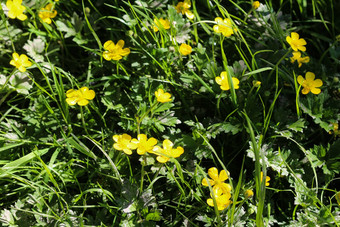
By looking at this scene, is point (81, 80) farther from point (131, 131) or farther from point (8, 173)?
point (8, 173)

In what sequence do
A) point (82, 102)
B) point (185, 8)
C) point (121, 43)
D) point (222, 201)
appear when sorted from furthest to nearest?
point (185, 8) → point (121, 43) → point (82, 102) → point (222, 201)

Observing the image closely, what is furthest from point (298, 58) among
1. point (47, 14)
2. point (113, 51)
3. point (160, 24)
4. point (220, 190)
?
point (47, 14)

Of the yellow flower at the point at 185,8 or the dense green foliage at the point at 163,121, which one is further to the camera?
the yellow flower at the point at 185,8

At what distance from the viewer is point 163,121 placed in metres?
2.18

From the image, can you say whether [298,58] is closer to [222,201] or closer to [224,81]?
[224,81]

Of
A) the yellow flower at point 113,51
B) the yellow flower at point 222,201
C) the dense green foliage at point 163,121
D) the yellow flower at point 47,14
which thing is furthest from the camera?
the yellow flower at point 47,14

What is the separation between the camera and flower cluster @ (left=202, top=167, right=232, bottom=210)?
72.4 inches

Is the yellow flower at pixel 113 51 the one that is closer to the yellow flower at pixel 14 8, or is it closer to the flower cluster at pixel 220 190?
the yellow flower at pixel 14 8

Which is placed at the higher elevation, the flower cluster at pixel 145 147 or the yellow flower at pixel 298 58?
the yellow flower at pixel 298 58

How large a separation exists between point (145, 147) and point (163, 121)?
31 centimetres

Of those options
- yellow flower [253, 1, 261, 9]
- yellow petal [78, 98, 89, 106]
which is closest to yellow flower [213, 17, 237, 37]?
yellow flower [253, 1, 261, 9]

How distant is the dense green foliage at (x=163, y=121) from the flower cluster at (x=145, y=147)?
1 cm

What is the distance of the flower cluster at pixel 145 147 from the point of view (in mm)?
1883

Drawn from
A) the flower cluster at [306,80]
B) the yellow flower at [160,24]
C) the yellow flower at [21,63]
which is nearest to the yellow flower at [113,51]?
the yellow flower at [160,24]
